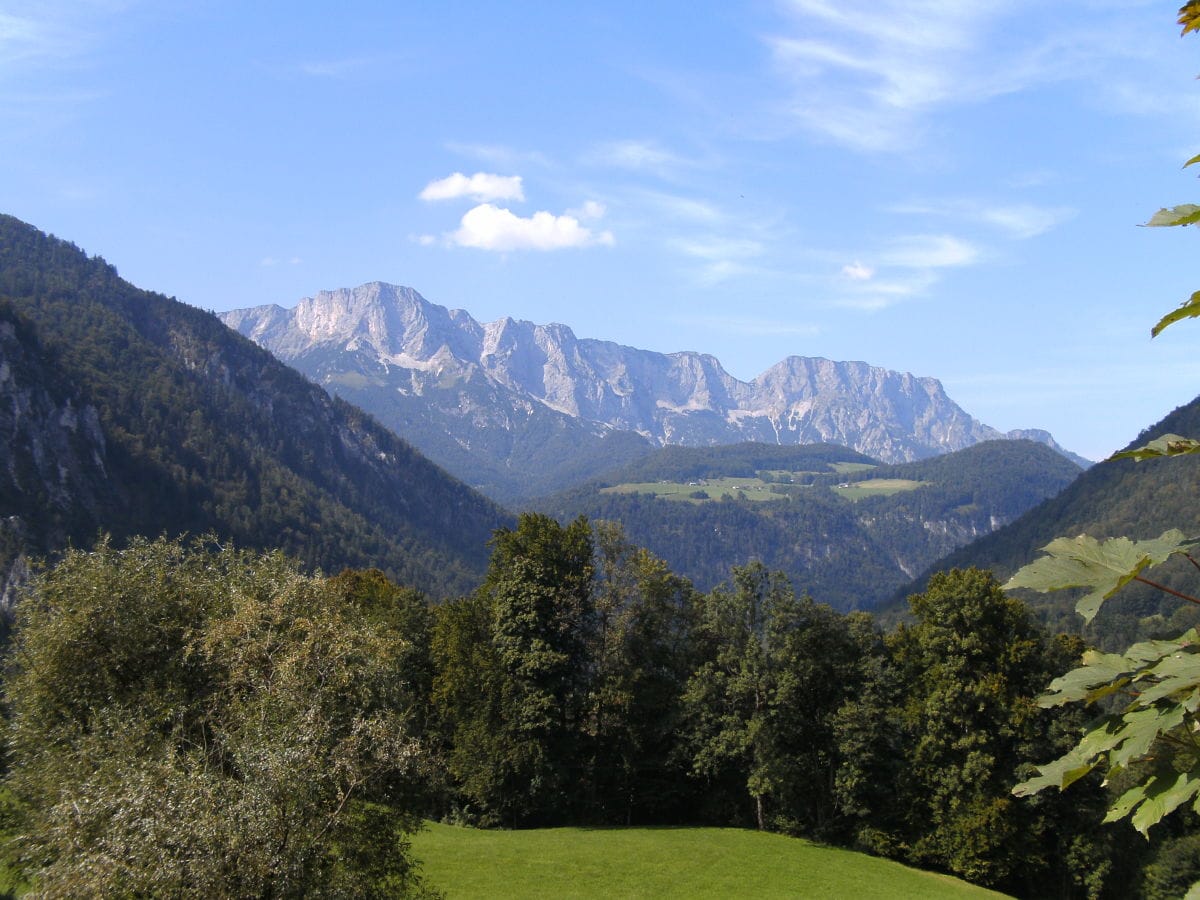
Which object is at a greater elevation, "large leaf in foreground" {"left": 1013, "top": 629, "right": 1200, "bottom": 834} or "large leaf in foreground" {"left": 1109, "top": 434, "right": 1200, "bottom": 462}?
"large leaf in foreground" {"left": 1109, "top": 434, "right": 1200, "bottom": 462}

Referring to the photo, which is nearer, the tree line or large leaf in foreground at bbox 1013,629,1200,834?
large leaf in foreground at bbox 1013,629,1200,834

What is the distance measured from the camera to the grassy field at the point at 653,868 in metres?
35.1

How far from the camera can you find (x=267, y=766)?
16.7 m

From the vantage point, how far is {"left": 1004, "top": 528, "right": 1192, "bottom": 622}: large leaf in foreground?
3.44 m

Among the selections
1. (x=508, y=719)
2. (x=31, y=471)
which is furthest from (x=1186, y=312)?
(x=31, y=471)

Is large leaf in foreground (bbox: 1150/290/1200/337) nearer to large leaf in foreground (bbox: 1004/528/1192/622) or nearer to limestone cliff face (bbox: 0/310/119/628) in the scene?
large leaf in foreground (bbox: 1004/528/1192/622)

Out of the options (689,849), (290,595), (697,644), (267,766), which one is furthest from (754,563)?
(267,766)

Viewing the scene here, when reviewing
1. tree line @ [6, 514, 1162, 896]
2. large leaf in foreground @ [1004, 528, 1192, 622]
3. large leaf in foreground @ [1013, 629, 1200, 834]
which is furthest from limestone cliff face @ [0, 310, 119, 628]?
large leaf in foreground @ [1004, 528, 1192, 622]

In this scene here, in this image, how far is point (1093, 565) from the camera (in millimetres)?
3627

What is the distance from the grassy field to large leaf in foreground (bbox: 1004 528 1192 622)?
3233 cm

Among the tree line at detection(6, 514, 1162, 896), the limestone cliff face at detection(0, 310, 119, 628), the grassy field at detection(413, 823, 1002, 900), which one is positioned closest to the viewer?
the tree line at detection(6, 514, 1162, 896)

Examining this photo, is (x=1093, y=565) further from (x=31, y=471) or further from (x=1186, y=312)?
(x=31, y=471)

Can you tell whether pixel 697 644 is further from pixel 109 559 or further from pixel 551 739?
pixel 109 559

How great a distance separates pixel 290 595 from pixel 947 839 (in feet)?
120
